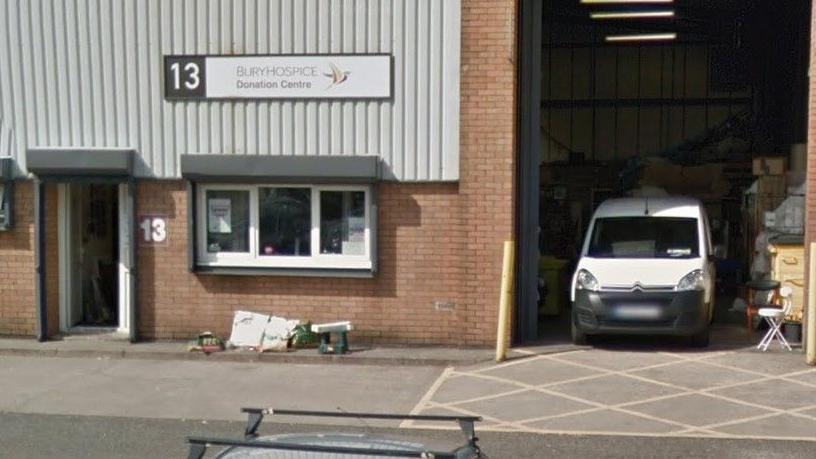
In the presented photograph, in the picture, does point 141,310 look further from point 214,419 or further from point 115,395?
point 214,419

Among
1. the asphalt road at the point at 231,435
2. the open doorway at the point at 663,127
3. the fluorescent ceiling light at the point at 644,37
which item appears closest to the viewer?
the asphalt road at the point at 231,435

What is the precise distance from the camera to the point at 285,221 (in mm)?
13750

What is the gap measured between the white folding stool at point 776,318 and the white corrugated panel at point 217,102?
14.7 feet

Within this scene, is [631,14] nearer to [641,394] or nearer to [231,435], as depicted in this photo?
[641,394]

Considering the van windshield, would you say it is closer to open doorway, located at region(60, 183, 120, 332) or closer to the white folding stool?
the white folding stool

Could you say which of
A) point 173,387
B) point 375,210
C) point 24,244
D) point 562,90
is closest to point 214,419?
point 173,387

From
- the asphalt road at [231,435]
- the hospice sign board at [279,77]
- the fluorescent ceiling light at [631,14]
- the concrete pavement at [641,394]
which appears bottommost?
the asphalt road at [231,435]

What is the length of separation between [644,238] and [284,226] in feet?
16.4

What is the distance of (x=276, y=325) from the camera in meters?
13.3

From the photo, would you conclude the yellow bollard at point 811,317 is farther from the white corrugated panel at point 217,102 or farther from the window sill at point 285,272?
the window sill at point 285,272

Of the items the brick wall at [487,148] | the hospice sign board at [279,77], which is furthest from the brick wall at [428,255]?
the hospice sign board at [279,77]

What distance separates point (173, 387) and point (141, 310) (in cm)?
282

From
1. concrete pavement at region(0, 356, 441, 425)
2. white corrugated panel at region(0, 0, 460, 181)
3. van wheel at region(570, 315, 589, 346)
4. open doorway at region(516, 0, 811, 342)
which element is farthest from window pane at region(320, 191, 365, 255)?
van wheel at region(570, 315, 589, 346)

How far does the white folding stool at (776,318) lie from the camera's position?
1290 centimetres
